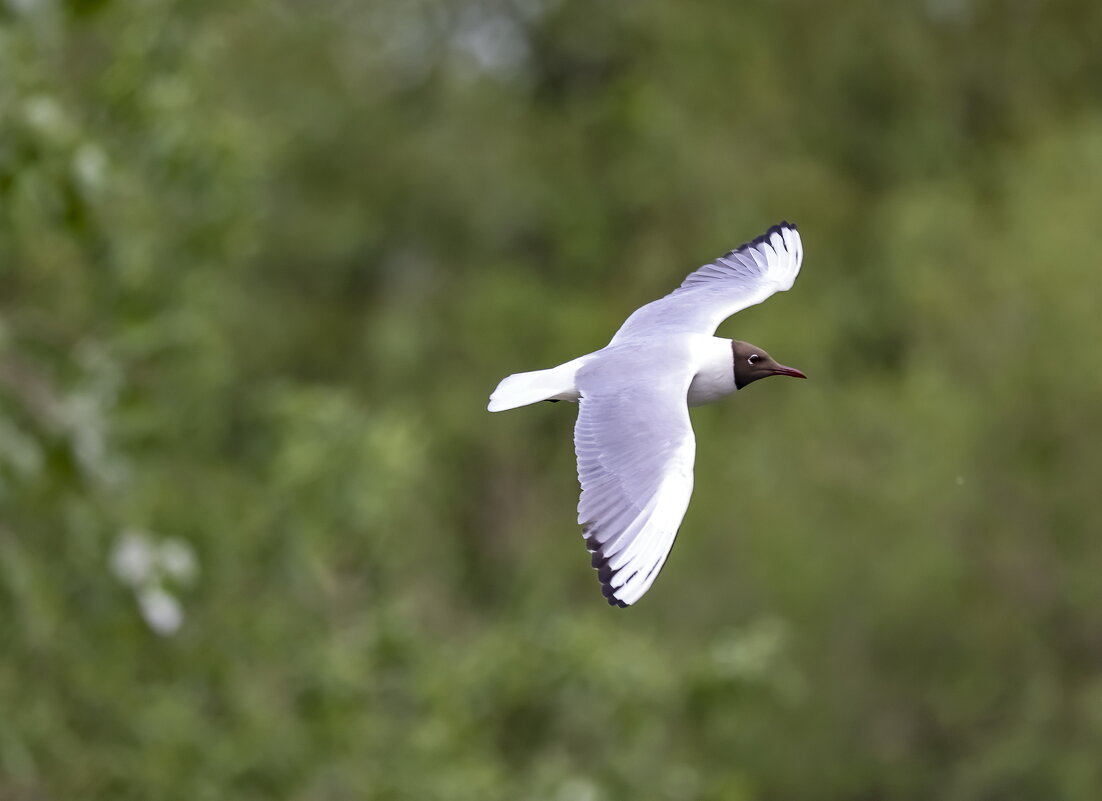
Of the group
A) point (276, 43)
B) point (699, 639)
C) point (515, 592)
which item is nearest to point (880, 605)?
point (699, 639)

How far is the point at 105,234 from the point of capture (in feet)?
23.6

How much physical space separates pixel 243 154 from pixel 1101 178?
1047 centimetres

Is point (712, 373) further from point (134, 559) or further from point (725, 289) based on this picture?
point (134, 559)

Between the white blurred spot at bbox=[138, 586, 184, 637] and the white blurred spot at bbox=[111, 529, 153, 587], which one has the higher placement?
the white blurred spot at bbox=[111, 529, 153, 587]

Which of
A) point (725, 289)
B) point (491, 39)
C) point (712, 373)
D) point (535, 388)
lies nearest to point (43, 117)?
point (535, 388)

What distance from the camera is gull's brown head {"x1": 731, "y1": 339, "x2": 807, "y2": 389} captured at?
12.0 feet

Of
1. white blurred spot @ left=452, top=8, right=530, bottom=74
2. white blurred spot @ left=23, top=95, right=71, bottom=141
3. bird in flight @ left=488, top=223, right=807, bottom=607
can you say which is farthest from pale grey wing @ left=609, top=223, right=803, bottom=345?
white blurred spot @ left=452, top=8, right=530, bottom=74

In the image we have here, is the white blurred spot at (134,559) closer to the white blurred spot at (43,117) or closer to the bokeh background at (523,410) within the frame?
the bokeh background at (523,410)

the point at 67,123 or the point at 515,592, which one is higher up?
the point at 515,592

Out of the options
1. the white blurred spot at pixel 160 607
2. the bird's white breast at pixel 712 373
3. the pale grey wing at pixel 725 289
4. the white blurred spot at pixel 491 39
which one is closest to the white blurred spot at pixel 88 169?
the pale grey wing at pixel 725 289

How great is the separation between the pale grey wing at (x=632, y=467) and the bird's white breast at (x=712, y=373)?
2.3 inches

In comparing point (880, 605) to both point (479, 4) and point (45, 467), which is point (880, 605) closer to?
point (479, 4)

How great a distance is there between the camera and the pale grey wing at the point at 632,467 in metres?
2.98

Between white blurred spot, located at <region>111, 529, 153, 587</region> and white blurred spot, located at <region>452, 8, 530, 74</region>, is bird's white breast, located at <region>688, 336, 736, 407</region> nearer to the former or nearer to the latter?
white blurred spot, located at <region>111, 529, 153, 587</region>
